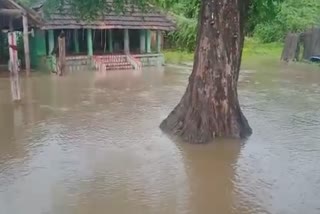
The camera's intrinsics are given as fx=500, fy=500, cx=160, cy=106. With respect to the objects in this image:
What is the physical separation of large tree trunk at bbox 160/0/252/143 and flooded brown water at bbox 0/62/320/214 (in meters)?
0.41

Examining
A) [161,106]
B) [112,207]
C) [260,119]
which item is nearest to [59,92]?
[161,106]

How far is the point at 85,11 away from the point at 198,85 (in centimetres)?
311

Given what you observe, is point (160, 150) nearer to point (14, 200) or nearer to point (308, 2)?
point (14, 200)

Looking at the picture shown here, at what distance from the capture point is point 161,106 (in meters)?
14.7

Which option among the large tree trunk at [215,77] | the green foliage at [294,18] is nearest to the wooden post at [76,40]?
the green foliage at [294,18]

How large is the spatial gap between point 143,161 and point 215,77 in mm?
2604

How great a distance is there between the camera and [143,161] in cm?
916

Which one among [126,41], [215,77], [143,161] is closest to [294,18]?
[126,41]

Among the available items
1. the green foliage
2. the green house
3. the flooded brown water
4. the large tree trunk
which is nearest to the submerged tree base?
the large tree trunk

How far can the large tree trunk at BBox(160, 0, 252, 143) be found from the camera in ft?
34.1

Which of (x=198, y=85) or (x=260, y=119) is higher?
(x=198, y=85)

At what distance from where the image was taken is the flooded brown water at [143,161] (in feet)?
23.5

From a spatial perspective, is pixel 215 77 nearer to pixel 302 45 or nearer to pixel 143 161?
pixel 143 161

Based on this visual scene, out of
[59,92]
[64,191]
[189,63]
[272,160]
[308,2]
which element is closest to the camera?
[64,191]
